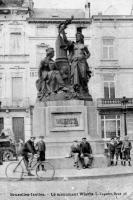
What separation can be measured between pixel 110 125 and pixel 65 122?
79.2 feet

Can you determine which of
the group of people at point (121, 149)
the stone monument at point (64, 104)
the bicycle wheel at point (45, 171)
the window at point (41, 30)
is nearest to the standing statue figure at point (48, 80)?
the stone monument at point (64, 104)

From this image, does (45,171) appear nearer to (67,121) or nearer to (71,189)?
(71,189)

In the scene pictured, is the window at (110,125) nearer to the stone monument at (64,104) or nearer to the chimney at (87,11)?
the chimney at (87,11)

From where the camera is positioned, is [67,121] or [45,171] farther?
[67,121]

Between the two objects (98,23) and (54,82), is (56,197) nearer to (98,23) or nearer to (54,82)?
(54,82)

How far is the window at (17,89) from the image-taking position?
40.3 m

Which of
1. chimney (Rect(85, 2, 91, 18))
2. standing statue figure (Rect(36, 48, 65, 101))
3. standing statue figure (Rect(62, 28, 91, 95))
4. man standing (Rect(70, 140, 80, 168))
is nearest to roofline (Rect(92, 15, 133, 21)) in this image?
chimney (Rect(85, 2, 91, 18))

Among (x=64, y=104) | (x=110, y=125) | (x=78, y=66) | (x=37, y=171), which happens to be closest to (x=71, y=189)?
(x=37, y=171)

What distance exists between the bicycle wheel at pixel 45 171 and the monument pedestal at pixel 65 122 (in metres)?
2.32

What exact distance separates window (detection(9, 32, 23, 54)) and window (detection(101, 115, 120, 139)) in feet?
33.1

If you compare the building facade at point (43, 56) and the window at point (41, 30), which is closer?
Result: the building facade at point (43, 56)

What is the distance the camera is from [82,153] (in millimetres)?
15547

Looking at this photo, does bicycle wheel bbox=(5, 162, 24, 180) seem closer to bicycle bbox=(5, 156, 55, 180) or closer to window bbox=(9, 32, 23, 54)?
bicycle bbox=(5, 156, 55, 180)

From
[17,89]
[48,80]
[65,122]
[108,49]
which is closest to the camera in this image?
[65,122]
